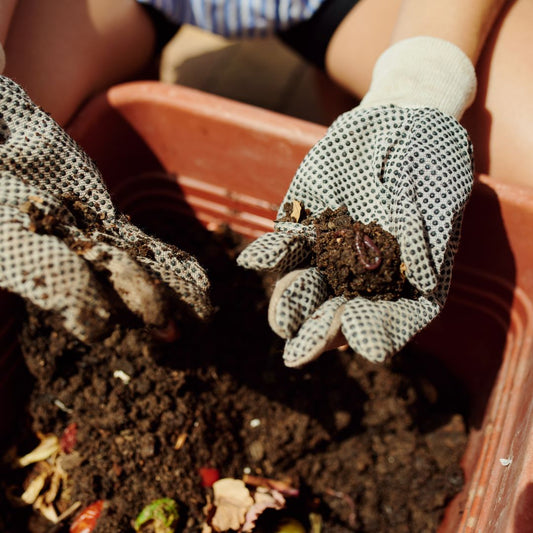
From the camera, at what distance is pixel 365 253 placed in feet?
3.54

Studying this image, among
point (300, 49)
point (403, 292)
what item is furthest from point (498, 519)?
point (300, 49)

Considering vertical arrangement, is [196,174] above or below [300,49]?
below

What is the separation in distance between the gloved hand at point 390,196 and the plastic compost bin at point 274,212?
0.22m

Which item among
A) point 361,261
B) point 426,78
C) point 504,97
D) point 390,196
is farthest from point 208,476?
point 504,97

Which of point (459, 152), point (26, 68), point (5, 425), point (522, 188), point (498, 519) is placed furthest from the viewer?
point (5, 425)

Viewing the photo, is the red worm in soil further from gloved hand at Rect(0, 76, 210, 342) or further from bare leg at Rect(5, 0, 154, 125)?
bare leg at Rect(5, 0, 154, 125)

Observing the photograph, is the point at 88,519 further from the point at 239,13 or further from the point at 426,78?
the point at 239,13

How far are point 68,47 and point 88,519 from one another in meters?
1.46

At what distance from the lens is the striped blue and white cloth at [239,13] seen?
174cm

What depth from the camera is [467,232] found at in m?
1.49

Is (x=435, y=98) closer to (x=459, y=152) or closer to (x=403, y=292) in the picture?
(x=459, y=152)

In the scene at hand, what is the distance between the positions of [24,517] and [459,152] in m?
1.68

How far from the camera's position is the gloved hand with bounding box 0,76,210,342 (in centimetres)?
89

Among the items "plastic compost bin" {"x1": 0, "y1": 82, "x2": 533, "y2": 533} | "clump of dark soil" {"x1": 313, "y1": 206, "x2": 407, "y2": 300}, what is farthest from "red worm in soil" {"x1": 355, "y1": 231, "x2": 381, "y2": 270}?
"plastic compost bin" {"x1": 0, "y1": 82, "x2": 533, "y2": 533}
